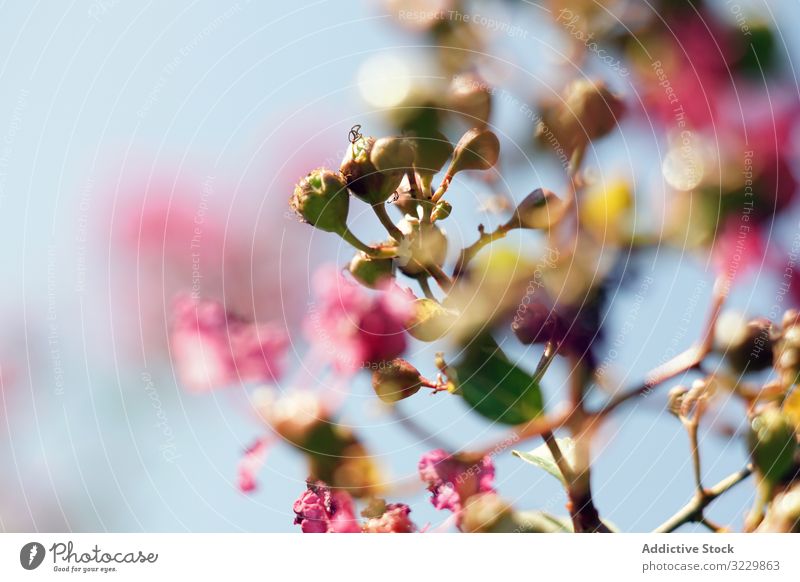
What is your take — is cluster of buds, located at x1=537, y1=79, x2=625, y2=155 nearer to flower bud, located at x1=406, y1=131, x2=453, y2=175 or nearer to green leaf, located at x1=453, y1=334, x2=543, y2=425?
flower bud, located at x1=406, y1=131, x2=453, y2=175

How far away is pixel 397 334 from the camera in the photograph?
0.87 meters

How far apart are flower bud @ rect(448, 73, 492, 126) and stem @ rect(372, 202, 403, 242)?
0.13 m

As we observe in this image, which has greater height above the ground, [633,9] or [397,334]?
[633,9]

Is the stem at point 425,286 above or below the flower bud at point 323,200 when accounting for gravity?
below

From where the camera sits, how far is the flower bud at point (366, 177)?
0.87m

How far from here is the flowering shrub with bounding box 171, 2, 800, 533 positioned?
0.85m

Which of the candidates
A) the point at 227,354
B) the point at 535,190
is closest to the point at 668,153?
the point at 535,190

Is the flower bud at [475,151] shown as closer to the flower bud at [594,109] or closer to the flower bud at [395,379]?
the flower bud at [594,109]

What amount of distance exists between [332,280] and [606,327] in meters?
0.28

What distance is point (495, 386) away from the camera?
0.89 m
